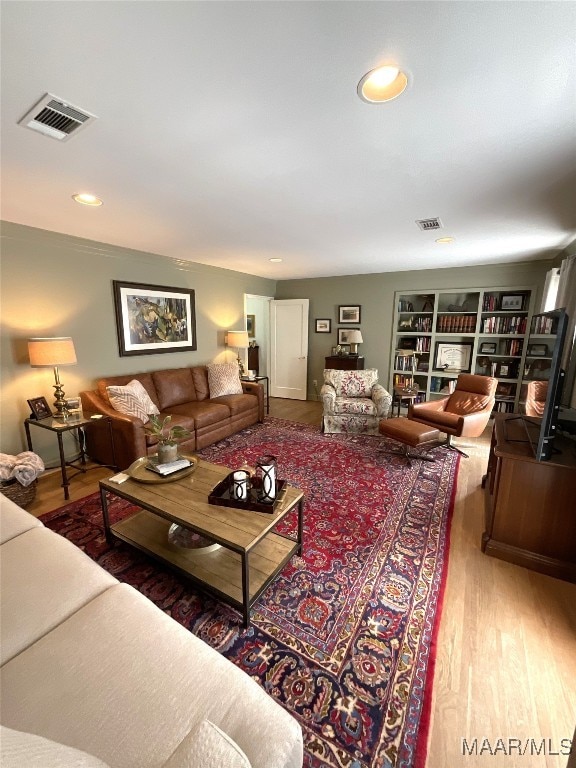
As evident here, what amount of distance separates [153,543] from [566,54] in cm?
280

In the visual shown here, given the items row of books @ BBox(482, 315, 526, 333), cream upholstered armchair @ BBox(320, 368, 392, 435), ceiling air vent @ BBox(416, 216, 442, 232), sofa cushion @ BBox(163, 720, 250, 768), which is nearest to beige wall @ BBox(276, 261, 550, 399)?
row of books @ BBox(482, 315, 526, 333)

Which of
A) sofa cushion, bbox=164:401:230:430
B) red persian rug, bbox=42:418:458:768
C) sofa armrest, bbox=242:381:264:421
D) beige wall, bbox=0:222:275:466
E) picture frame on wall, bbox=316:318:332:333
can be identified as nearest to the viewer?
red persian rug, bbox=42:418:458:768

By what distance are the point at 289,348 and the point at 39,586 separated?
520 centimetres

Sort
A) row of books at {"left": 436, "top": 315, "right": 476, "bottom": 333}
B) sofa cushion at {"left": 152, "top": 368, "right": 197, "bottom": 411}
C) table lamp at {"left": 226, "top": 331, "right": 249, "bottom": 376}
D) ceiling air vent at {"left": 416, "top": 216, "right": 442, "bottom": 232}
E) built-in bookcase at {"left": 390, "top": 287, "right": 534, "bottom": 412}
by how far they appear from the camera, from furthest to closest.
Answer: table lamp at {"left": 226, "top": 331, "right": 249, "bottom": 376}
row of books at {"left": 436, "top": 315, "right": 476, "bottom": 333}
built-in bookcase at {"left": 390, "top": 287, "right": 534, "bottom": 412}
sofa cushion at {"left": 152, "top": 368, "right": 197, "bottom": 411}
ceiling air vent at {"left": 416, "top": 216, "right": 442, "bottom": 232}

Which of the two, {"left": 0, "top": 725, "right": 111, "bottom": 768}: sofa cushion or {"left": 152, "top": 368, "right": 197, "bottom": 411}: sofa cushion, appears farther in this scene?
{"left": 152, "top": 368, "right": 197, "bottom": 411}: sofa cushion

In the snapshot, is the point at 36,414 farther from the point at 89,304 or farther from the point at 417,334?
the point at 417,334

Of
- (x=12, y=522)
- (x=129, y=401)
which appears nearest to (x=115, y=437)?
(x=129, y=401)

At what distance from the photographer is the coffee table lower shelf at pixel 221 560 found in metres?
1.58

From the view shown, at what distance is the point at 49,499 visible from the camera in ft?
8.56

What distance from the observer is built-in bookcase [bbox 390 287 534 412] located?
4453mm

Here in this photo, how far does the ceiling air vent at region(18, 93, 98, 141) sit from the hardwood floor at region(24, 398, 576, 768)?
274 cm

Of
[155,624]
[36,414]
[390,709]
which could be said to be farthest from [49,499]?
[390,709]

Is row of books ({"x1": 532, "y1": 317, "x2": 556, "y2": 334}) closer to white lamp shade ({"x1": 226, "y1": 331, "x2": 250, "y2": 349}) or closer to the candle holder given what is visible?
the candle holder

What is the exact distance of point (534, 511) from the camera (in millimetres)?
1906
